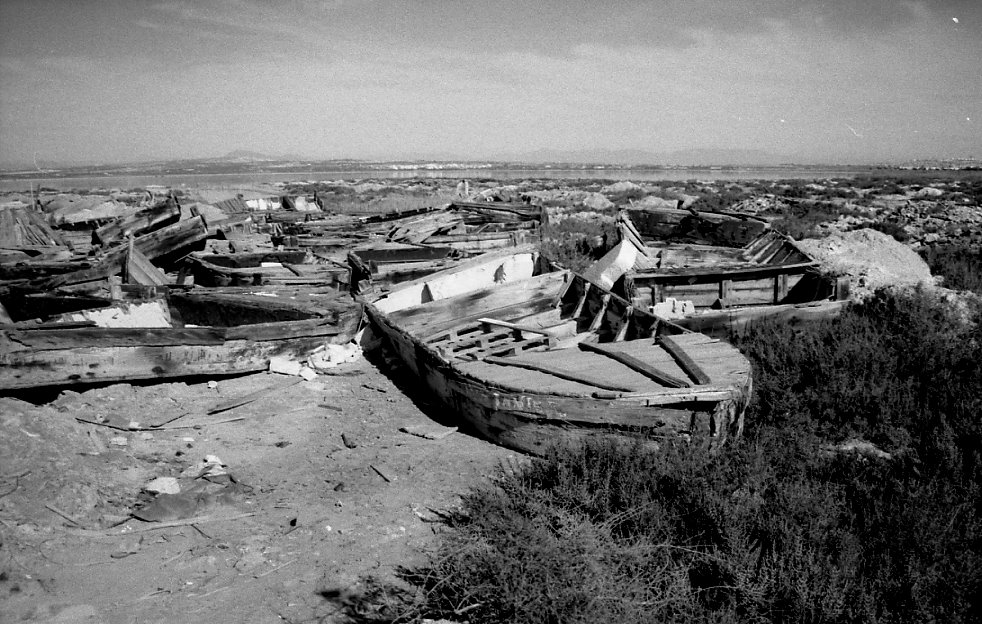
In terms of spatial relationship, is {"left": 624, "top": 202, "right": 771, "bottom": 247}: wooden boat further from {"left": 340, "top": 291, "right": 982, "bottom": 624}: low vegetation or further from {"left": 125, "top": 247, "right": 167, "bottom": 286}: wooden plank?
{"left": 125, "top": 247, "right": 167, "bottom": 286}: wooden plank

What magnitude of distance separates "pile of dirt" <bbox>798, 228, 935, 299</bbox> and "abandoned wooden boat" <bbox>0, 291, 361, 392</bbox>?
8.92 meters

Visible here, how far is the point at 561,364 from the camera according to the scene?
6.14 m

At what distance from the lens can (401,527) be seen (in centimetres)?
454

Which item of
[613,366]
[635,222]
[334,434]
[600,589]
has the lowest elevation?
[334,434]

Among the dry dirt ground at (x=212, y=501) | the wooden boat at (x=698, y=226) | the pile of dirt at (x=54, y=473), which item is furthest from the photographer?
the wooden boat at (x=698, y=226)

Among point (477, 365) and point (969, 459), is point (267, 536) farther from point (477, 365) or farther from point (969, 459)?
point (969, 459)

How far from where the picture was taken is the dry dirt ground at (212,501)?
3.68 meters

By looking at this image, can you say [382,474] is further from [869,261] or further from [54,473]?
[869,261]

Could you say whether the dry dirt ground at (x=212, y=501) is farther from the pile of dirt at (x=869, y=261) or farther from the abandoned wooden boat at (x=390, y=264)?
the pile of dirt at (x=869, y=261)

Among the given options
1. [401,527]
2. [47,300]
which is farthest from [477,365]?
[47,300]

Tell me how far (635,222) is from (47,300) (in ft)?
48.4

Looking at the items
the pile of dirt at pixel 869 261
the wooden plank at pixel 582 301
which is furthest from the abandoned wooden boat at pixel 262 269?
the pile of dirt at pixel 869 261

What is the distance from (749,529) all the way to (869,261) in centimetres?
1060

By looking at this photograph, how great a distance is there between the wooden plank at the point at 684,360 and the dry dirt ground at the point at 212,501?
1953mm
